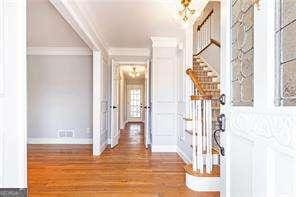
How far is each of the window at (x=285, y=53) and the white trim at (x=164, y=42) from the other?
5.15m

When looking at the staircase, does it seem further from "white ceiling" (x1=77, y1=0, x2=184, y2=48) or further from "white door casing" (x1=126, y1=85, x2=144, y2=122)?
"white door casing" (x1=126, y1=85, x2=144, y2=122)

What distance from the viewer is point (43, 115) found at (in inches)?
287

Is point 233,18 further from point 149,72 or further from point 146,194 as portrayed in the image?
point 149,72

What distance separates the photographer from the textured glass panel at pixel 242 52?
1446 millimetres

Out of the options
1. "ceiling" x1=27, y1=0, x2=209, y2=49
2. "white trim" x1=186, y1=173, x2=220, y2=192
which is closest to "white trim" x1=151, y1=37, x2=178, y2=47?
"ceiling" x1=27, y1=0, x2=209, y2=49

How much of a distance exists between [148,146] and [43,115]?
2772 mm

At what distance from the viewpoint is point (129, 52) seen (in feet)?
24.0

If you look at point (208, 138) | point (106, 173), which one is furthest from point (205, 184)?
point (106, 173)

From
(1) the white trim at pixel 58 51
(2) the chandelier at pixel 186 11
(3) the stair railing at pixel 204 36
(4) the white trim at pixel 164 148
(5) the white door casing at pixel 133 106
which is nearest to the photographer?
(2) the chandelier at pixel 186 11

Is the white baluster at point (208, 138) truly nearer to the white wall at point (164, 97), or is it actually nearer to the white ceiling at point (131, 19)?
the white ceiling at point (131, 19)

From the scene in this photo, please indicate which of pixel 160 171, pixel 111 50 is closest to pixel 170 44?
pixel 111 50

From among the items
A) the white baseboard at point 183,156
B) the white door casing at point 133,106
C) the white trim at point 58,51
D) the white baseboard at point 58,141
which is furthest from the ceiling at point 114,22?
the white door casing at point 133,106

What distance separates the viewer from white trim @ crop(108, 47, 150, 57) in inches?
287

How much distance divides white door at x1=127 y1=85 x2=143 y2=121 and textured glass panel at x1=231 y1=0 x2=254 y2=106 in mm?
14473
